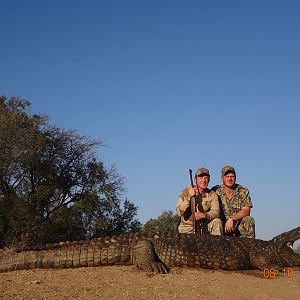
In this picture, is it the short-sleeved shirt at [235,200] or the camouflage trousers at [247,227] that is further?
the short-sleeved shirt at [235,200]

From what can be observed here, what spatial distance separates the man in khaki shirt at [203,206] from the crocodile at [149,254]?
1.07m

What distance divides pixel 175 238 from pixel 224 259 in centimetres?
100

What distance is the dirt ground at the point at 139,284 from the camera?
21.0 ft

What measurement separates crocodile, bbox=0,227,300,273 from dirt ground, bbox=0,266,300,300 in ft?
0.99

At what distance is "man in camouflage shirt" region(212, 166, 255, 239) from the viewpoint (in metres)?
10.7

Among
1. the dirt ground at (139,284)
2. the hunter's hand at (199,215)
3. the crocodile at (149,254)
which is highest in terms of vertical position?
the hunter's hand at (199,215)

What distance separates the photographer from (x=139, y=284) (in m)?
7.04

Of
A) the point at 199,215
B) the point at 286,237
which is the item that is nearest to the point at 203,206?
the point at 199,215

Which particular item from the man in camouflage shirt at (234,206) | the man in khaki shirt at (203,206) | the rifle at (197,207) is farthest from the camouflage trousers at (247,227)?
the rifle at (197,207)

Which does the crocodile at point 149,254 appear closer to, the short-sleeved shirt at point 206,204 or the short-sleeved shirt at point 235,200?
the short-sleeved shirt at point 206,204

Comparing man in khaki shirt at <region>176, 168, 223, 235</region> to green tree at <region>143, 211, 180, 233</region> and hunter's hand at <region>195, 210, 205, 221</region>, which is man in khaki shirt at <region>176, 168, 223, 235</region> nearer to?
hunter's hand at <region>195, 210, 205, 221</region>

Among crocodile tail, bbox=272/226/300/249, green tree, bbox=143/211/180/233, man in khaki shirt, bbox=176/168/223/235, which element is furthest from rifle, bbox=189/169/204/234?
green tree, bbox=143/211/180/233

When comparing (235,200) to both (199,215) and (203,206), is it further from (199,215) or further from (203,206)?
(199,215)

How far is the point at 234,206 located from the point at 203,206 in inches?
39.5
